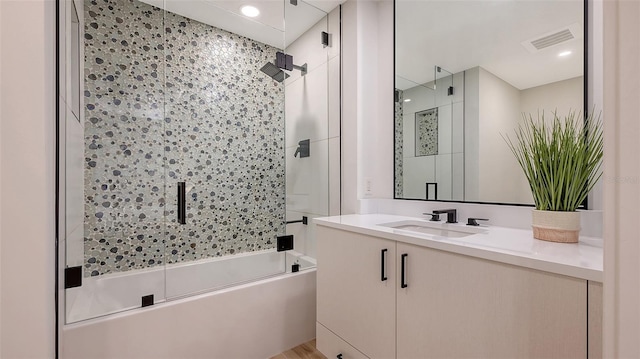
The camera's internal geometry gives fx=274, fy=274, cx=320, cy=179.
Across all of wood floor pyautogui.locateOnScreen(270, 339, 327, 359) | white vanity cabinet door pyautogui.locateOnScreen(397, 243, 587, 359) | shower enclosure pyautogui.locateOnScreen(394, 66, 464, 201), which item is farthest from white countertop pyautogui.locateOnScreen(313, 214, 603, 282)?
wood floor pyautogui.locateOnScreen(270, 339, 327, 359)

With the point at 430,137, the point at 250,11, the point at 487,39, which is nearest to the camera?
the point at 487,39

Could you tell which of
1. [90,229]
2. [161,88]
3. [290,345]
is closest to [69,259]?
[90,229]

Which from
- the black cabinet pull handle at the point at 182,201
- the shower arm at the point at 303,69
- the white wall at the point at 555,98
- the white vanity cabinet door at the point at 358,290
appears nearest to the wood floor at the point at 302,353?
the white vanity cabinet door at the point at 358,290

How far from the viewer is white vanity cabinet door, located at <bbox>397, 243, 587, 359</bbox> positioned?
2.42 ft

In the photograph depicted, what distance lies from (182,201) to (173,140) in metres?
0.41

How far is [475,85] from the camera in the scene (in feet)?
4.99

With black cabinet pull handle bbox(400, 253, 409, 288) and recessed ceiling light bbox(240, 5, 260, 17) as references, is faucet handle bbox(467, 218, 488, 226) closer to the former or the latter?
black cabinet pull handle bbox(400, 253, 409, 288)

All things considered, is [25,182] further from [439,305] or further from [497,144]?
[497,144]

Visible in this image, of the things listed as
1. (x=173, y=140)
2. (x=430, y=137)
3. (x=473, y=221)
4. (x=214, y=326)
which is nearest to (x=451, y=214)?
(x=473, y=221)

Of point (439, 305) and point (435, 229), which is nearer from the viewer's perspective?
point (439, 305)

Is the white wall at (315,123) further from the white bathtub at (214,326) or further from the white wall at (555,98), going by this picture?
the white wall at (555,98)

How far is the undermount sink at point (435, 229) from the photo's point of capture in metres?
1.37

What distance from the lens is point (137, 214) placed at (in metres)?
1.75

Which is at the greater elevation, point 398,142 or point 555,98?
point 555,98
